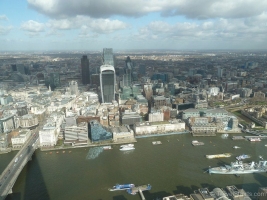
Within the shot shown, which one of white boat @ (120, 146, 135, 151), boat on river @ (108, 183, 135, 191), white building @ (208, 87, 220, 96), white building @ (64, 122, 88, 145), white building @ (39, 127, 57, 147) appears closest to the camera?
boat on river @ (108, 183, 135, 191)

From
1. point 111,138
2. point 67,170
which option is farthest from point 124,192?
point 111,138

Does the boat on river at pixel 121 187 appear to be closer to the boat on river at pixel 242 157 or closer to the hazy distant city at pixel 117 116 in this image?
the hazy distant city at pixel 117 116

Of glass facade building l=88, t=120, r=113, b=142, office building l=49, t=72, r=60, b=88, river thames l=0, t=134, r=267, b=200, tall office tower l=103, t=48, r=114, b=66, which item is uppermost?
tall office tower l=103, t=48, r=114, b=66

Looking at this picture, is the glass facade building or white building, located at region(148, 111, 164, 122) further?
white building, located at region(148, 111, 164, 122)

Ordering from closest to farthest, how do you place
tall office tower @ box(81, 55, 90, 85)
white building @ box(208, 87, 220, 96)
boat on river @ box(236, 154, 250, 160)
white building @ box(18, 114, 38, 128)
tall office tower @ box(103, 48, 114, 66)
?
boat on river @ box(236, 154, 250, 160) < white building @ box(18, 114, 38, 128) < white building @ box(208, 87, 220, 96) < tall office tower @ box(103, 48, 114, 66) < tall office tower @ box(81, 55, 90, 85)

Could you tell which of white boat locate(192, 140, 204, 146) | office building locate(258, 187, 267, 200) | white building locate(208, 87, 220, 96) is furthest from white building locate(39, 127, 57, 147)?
white building locate(208, 87, 220, 96)

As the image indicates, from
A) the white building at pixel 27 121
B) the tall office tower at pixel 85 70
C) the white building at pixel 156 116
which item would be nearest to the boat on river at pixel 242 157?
the white building at pixel 156 116

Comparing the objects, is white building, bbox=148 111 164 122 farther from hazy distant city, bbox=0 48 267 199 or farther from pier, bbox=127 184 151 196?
pier, bbox=127 184 151 196

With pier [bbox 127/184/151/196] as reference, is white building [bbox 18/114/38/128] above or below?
above

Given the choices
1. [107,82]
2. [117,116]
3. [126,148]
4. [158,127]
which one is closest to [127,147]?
[126,148]
